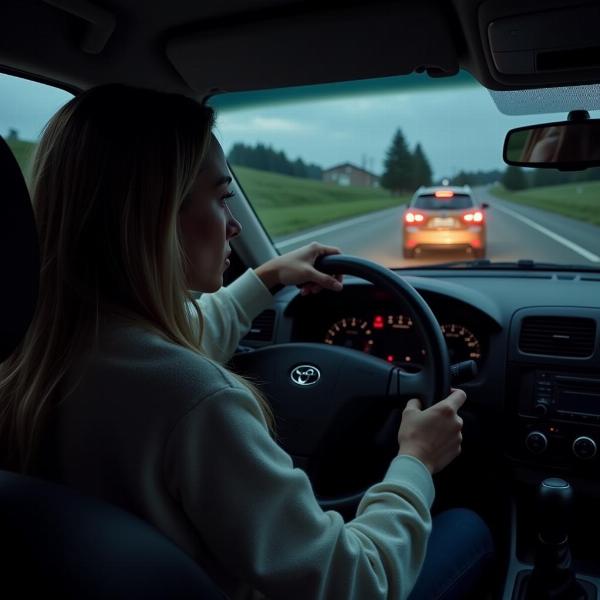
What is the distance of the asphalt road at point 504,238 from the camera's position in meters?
4.29

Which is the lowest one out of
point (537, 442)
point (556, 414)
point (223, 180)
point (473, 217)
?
point (537, 442)

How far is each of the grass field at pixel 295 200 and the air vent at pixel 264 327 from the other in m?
0.64

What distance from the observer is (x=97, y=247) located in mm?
1308

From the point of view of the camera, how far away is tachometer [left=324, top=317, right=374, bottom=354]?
325 cm

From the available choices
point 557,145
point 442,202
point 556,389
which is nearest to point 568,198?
point 442,202

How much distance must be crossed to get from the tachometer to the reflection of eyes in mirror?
3.57 ft

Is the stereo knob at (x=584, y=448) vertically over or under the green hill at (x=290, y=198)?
under

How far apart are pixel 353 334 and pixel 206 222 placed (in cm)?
188

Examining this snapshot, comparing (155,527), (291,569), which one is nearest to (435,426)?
(291,569)

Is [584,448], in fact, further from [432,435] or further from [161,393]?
[161,393]

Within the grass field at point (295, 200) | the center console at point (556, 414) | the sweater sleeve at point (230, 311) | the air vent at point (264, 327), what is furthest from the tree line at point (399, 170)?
the sweater sleeve at point (230, 311)

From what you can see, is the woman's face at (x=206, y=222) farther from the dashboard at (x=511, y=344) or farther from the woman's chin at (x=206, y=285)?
the dashboard at (x=511, y=344)

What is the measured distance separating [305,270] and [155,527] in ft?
4.25

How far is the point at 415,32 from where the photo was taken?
2572mm
